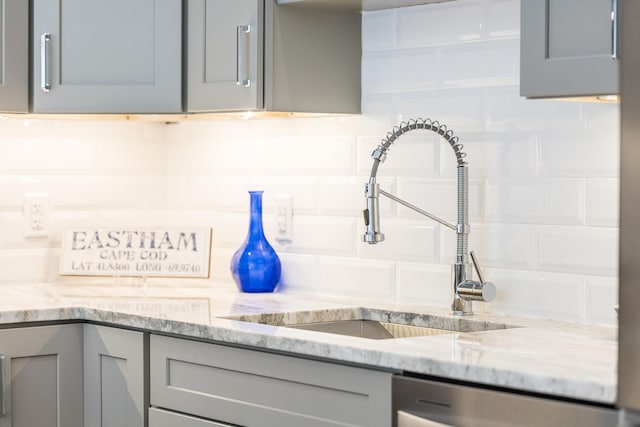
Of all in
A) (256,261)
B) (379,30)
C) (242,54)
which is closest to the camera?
(242,54)

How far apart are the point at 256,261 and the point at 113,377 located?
0.57 meters

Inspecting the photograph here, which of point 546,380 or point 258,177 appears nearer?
point 546,380

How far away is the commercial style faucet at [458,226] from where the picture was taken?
8.45 feet

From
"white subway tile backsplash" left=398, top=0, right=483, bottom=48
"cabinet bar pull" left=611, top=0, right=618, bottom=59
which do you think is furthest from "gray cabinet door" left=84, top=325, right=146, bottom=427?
"cabinet bar pull" left=611, top=0, right=618, bottom=59

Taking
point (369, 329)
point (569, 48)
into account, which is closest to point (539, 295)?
point (369, 329)

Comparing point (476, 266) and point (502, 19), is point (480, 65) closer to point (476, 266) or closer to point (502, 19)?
point (502, 19)

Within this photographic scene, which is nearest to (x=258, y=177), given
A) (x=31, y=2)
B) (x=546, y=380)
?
(x=31, y=2)

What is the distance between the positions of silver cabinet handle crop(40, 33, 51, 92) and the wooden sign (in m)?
0.49

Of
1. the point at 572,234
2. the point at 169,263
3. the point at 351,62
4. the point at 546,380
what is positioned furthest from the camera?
the point at 169,263

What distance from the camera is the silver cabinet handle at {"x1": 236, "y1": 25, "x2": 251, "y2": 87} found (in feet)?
9.15

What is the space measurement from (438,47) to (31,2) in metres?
1.11

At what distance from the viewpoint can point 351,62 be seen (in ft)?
9.64

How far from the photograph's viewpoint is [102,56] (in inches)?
117

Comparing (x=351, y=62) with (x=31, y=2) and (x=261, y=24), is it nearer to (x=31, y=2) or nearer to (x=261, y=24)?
(x=261, y=24)
